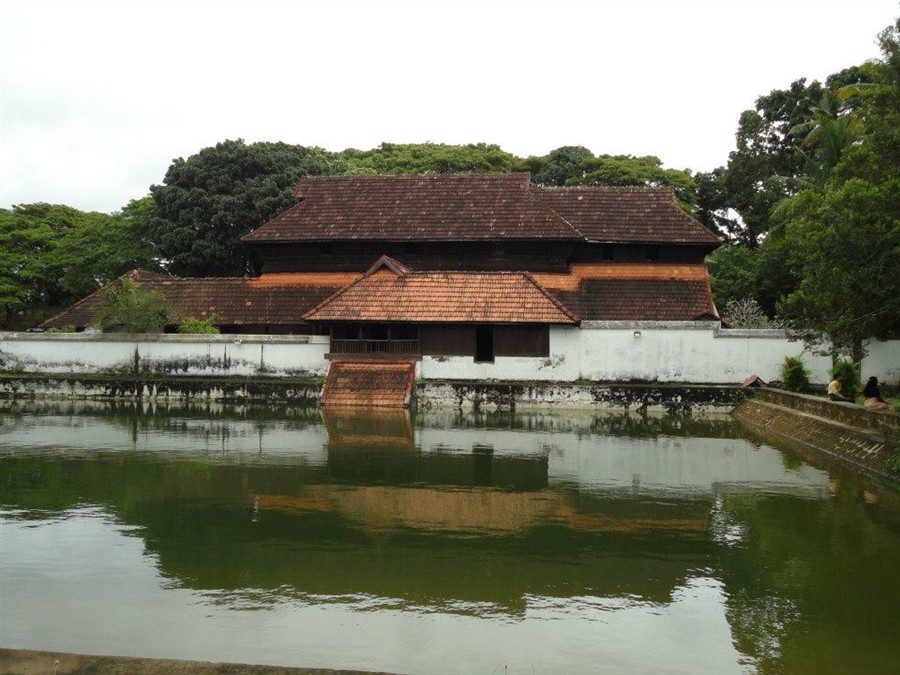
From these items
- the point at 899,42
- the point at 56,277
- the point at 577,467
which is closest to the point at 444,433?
the point at 577,467

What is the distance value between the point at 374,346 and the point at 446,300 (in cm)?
251

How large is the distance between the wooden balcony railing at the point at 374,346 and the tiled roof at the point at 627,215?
289 inches

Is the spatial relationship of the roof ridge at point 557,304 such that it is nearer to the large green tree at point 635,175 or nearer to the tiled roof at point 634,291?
the tiled roof at point 634,291

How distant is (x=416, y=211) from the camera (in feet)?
89.0

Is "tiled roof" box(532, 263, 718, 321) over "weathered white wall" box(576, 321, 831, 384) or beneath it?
over

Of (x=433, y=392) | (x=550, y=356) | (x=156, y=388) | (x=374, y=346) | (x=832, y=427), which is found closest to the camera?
(x=832, y=427)

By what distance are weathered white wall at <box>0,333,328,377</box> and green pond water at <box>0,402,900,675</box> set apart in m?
9.64

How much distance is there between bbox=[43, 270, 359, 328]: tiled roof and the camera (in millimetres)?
24953

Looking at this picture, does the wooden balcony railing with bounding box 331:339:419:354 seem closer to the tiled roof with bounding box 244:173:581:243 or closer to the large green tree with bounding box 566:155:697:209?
the tiled roof with bounding box 244:173:581:243

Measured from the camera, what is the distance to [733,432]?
16.5 m

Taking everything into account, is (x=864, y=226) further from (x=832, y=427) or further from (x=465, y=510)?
(x=465, y=510)

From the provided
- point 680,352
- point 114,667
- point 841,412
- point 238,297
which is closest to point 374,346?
point 238,297

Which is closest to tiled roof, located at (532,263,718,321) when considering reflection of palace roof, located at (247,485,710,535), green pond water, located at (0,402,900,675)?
green pond water, located at (0,402,900,675)

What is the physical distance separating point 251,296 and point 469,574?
67.5 ft
